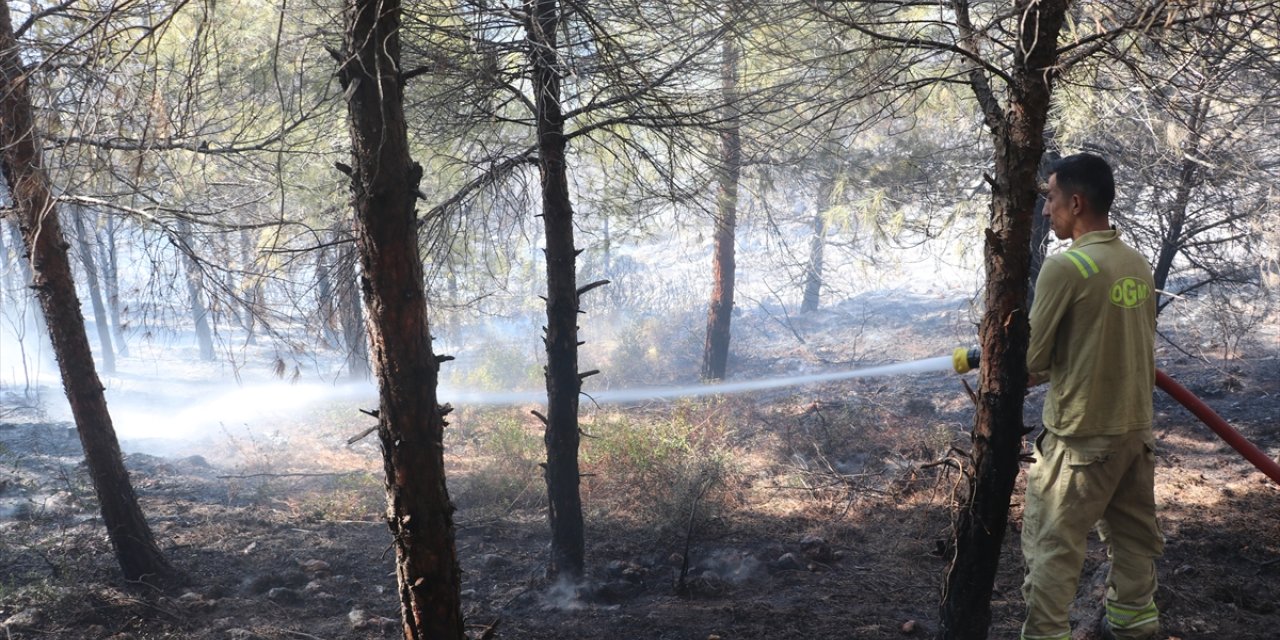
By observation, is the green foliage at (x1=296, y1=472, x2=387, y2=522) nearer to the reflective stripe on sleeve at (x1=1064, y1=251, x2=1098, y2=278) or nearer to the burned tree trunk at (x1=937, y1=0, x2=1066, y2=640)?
the burned tree trunk at (x1=937, y1=0, x2=1066, y2=640)

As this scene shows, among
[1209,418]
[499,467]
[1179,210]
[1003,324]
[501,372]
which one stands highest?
[1179,210]

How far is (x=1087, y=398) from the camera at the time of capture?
333 centimetres

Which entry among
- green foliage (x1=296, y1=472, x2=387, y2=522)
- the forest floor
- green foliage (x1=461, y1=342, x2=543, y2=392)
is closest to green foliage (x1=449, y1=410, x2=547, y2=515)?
the forest floor

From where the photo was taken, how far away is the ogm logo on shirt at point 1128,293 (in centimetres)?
332

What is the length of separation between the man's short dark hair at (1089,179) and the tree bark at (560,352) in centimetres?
331

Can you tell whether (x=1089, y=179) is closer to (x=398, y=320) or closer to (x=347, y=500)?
(x=398, y=320)

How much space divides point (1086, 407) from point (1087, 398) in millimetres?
40

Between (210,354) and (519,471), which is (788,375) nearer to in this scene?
(519,471)

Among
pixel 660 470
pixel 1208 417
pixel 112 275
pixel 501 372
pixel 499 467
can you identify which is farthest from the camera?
pixel 501 372

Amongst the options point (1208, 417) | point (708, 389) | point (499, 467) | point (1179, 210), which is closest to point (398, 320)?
point (1208, 417)

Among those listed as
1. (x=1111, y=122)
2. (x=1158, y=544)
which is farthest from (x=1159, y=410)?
(x=1158, y=544)

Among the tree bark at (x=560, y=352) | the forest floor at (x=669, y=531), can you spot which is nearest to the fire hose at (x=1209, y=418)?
the forest floor at (x=669, y=531)

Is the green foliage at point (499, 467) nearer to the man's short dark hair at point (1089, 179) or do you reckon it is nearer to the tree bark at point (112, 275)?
the tree bark at point (112, 275)

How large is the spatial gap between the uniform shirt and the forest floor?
2.02ft
